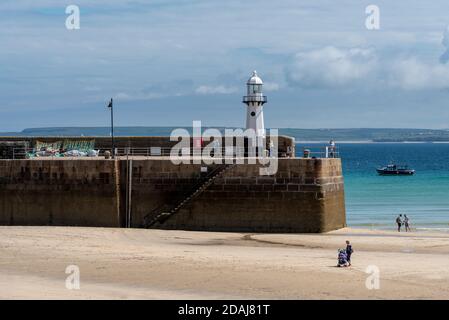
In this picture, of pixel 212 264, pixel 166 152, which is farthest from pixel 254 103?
pixel 212 264

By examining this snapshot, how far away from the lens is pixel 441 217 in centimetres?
4656

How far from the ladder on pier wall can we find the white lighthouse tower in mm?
7847

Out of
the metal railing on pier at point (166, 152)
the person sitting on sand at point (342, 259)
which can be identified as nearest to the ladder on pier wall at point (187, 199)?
the metal railing on pier at point (166, 152)

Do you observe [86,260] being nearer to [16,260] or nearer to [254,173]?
[16,260]

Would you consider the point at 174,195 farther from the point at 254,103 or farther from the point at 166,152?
the point at 254,103

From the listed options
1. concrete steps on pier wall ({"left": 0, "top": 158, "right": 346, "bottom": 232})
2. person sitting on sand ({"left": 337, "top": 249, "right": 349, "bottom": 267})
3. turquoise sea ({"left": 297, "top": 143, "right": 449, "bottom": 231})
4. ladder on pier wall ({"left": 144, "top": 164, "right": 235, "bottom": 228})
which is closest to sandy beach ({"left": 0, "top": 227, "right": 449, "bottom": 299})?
person sitting on sand ({"left": 337, "top": 249, "right": 349, "bottom": 267})

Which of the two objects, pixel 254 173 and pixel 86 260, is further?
pixel 254 173

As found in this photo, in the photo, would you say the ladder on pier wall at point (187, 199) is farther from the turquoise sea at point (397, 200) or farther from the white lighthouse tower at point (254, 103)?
the turquoise sea at point (397, 200)

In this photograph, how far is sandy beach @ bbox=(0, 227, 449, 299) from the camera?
69.6ft

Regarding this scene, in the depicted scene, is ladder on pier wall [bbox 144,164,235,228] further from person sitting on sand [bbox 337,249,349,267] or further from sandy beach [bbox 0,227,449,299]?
person sitting on sand [bbox 337,249,349,267]

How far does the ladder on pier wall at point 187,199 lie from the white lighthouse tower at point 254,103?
7847 mm

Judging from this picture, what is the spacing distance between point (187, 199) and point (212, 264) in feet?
22.1
